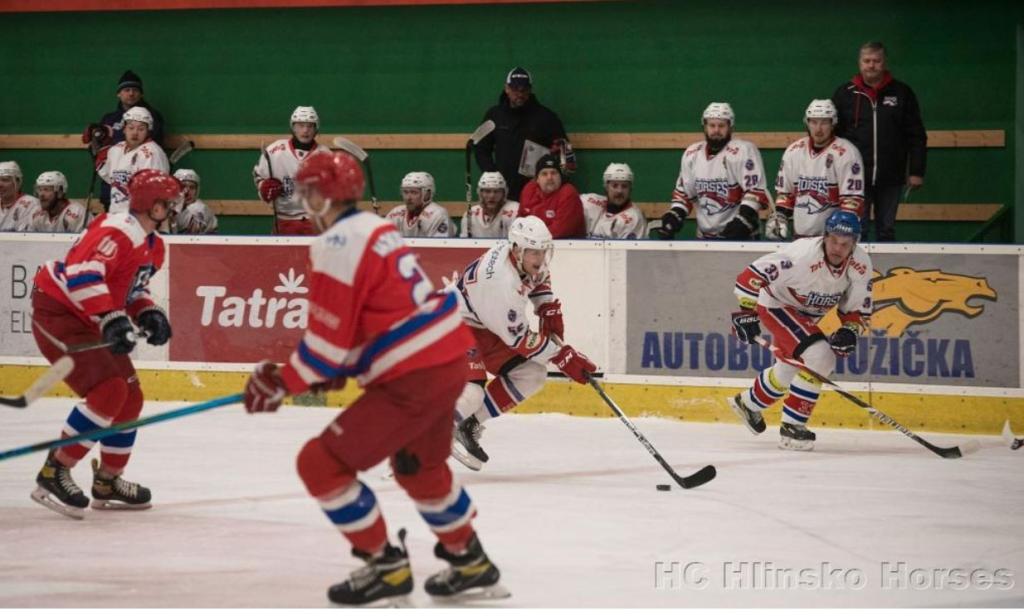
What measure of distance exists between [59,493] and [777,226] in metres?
4.35

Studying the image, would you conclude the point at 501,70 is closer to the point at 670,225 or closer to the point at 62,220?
the point at 670,225

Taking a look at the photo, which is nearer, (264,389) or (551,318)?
(264,389)

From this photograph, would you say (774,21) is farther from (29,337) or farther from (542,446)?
(29,337)

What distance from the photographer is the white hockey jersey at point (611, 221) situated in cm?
879

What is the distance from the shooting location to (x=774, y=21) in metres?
9.82

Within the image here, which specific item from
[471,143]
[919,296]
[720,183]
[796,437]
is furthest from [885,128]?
[471,143]

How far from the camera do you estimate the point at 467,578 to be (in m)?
4.20

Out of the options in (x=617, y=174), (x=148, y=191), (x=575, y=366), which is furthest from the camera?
(x=617, y=174)

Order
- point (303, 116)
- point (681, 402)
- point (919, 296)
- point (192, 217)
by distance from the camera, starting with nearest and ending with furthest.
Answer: point (919, 296) → point (681, 402) → point (303, 116) → point (192, 217)

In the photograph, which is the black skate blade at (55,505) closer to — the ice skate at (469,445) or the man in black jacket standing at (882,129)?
the ice skate at (469,445)

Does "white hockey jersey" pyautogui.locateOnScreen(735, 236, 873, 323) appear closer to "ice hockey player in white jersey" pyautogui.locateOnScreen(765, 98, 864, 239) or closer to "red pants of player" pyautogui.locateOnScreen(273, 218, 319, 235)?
"ice hockey player in white jersey" pyautogui.locateOnScreen(765, 98, 864, 239)

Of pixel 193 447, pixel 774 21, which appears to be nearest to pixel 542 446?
pixel 193 447

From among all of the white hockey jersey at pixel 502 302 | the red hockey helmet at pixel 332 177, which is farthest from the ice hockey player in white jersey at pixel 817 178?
the red hockey helmet at pixel 332 177

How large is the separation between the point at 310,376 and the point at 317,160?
0.59 m
